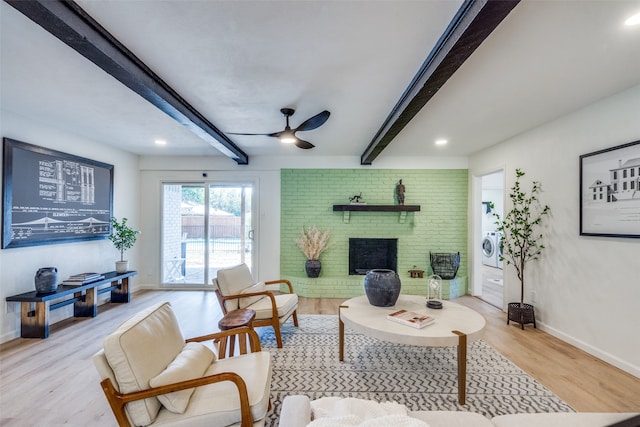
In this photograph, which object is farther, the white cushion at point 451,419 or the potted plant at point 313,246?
the potted plant at point 313,246

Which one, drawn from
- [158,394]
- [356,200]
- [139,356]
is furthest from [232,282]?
[356,200]

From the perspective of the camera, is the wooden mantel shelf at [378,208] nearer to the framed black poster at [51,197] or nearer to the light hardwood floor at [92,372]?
the light hardwood floor at [92,372]

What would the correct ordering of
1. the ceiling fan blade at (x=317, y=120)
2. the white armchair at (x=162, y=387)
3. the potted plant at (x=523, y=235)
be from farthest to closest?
the potted plant at (x=523, y=235) < the ceiling fan blade at (x=317, y=120) < the white armchair at (x=162, y=387)

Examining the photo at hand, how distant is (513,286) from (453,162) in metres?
2.31

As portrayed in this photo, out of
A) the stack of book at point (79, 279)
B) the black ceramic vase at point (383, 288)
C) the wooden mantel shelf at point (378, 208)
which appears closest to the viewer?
the black ceramic vase at point (383, 288)

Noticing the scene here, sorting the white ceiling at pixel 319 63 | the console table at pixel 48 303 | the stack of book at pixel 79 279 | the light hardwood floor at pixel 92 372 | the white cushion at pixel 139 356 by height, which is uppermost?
the white ceiling at pixel 319 63

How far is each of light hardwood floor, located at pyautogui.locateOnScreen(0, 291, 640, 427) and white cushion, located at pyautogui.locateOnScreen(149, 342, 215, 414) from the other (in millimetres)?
797

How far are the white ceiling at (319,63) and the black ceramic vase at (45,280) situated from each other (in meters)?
1.73

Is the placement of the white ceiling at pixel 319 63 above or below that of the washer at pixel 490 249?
above

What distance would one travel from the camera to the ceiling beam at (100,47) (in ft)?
4.75

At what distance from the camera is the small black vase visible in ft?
16.4

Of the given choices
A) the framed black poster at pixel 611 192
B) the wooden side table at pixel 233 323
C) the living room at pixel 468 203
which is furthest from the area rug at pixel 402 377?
the framed black poster at pixel 611 192

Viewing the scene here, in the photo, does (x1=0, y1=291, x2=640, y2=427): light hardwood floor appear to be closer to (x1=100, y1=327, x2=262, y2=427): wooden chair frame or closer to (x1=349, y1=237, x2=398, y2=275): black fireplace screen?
(x1=100, y1=327, x2=262, y2=427): wooden chair frame

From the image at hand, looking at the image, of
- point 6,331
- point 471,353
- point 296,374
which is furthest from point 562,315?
point 6,331
